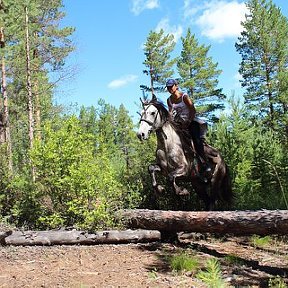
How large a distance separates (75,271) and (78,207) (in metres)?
2.33

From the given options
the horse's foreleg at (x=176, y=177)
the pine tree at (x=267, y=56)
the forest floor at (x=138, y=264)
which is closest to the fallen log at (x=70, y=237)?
the forest floor at (x=138, y=264)

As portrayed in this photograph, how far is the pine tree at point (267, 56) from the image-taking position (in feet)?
90.0

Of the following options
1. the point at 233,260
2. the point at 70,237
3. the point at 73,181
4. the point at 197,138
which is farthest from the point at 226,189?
the point at 70,237

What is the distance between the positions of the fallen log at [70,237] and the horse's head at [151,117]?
6.95 feet

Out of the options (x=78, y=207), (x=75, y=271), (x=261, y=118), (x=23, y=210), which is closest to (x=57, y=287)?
(x=75, y=271)

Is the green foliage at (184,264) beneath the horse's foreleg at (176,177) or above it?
beneath

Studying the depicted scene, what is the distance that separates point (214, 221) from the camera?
746 cm

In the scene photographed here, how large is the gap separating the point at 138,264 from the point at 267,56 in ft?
82.7

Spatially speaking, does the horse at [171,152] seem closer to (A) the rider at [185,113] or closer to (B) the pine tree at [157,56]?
(A) the rider at [185,113]

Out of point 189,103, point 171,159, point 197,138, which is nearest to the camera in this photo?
point 171,159

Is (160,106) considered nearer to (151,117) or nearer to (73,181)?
(151,117)

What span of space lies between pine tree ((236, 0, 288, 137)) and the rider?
741 inches

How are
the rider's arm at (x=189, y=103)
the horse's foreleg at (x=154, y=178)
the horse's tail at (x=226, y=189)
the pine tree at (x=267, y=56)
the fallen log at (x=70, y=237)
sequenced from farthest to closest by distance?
the pine tree at (x=267, y=56), the horse's tail at (x=226, y=189), the rider's arm at (x=189, y=103), the horse's foreleg at (x=154, y=178), the fallen log at (x=70, y=237)

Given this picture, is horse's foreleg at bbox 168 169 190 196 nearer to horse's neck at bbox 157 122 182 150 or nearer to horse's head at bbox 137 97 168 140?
horse's neck at bbox 157 122 182 150
